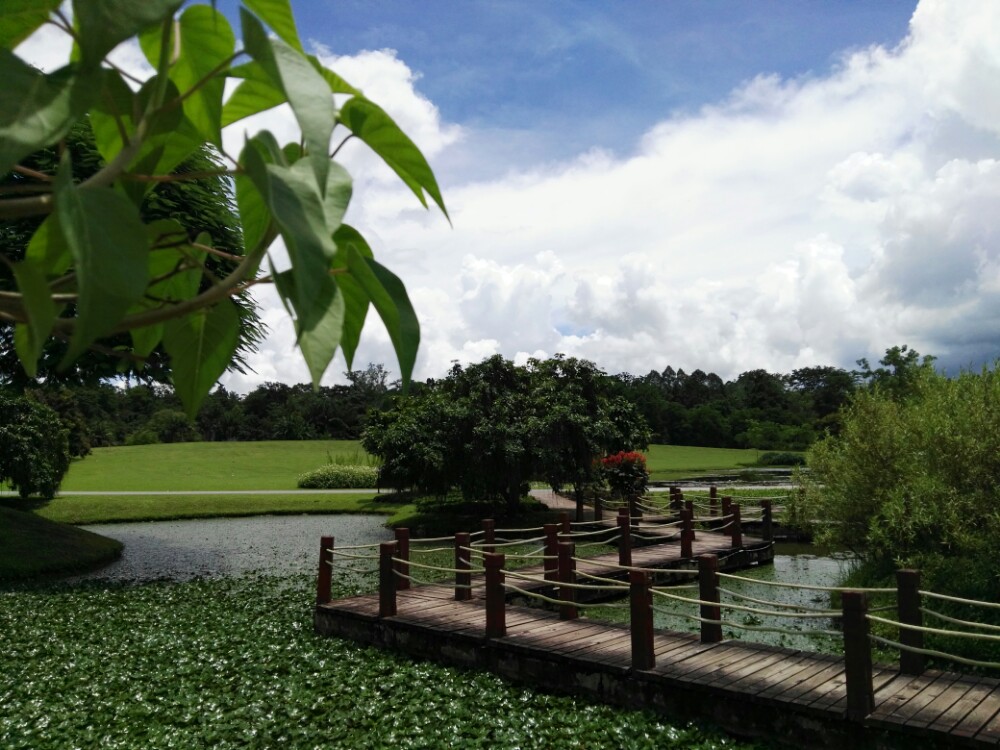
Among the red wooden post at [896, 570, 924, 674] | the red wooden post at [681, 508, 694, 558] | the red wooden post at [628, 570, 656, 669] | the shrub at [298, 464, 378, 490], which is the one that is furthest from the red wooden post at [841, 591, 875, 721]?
the shrub at [298, 464, 378, 490]

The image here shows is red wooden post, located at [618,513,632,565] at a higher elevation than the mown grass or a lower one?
higher

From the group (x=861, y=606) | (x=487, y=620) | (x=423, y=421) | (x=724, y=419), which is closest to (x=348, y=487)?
(x=423, y=421)

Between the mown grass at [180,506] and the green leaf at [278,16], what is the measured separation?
2497 cm

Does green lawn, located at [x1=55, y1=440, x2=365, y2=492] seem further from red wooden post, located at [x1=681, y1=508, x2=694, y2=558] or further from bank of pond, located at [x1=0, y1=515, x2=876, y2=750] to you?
red wooden post, located at [x1=681, y1=508, x2=694, y2=558]

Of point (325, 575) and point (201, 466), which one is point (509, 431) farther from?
point (201, 466)

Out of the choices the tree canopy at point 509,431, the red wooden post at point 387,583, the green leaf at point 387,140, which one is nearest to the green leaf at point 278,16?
the green leaf at point 387,140

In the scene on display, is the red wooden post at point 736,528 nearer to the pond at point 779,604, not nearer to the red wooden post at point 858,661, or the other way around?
the pond at point 779,604

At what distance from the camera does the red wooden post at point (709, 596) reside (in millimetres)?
7371

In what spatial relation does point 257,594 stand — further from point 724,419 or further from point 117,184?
point 724,419

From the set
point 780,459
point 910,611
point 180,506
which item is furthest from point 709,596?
point 780,459

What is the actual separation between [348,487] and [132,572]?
66.8 feet

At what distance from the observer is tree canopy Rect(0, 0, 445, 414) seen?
31.0 inches

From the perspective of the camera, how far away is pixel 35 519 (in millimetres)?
17484

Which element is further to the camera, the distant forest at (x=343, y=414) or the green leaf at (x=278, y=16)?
the distant forest at (x=343, y=414)
